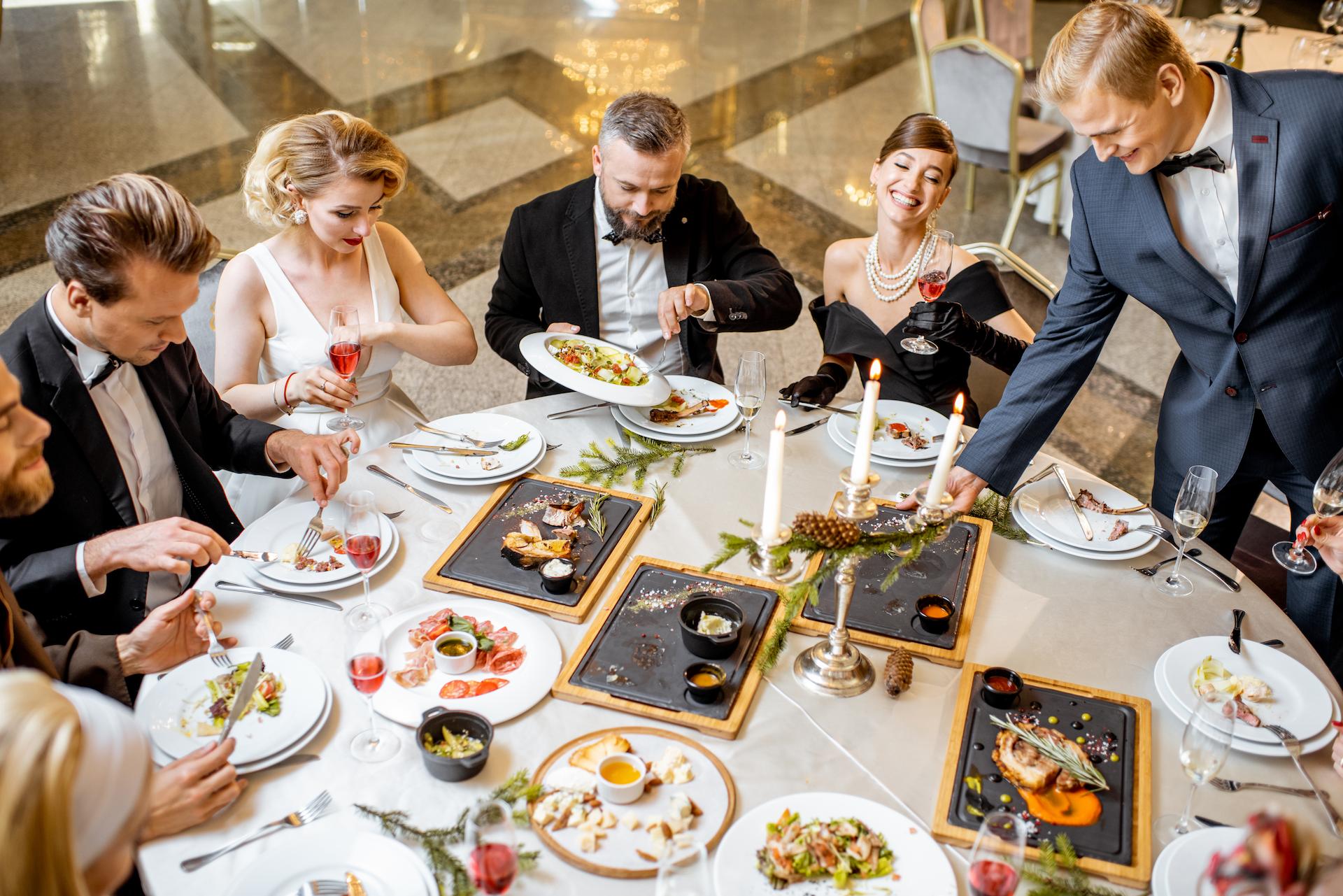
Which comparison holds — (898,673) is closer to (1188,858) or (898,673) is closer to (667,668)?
(667,668)

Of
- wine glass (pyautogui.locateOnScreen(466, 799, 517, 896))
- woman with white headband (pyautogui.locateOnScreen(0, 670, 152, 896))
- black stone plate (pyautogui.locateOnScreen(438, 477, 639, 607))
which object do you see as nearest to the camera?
woman with white headband (pyautogui.locateOnScreen(0, 670, 152, 896))

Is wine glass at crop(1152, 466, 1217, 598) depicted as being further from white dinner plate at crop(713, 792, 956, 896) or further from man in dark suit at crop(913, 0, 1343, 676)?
white dinner plate at crop(713, 792, 956, 896)

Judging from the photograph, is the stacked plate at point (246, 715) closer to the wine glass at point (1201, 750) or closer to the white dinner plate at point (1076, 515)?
the wine glass at point (1201, 750)

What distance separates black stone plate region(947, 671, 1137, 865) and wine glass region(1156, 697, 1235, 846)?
0.06m

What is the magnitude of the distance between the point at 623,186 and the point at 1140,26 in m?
1.34

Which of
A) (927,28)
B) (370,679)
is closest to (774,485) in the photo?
(370,679)

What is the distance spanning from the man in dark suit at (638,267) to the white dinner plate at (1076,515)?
103cm

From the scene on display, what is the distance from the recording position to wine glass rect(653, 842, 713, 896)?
1346mm

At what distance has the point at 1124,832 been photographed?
1545 mm

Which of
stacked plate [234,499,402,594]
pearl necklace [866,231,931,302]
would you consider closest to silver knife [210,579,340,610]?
stacked plate [234,499,402,594]

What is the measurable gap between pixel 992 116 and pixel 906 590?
355 centimetres

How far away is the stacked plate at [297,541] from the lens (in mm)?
1977

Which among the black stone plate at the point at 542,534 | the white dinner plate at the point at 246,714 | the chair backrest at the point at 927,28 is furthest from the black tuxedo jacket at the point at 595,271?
the chair backrest at the point at 927,28

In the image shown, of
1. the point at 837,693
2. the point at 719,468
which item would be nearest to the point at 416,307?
the point at 719,468
